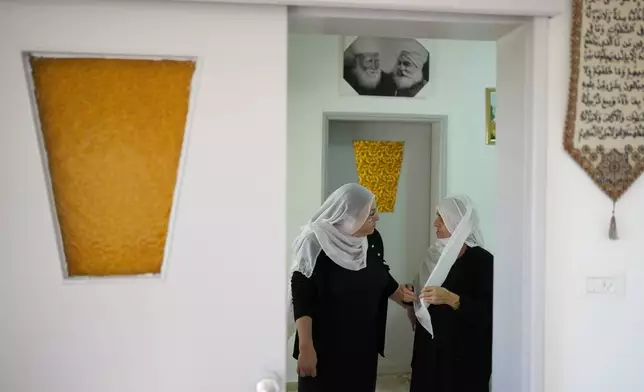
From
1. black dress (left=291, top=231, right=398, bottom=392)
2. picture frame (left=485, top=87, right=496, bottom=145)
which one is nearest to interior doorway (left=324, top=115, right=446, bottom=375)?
picture frame (left=485, top=87, right=496, bottom=145)

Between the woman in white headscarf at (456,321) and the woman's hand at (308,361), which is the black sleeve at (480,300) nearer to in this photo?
the woman in white headscarf at (456,321)

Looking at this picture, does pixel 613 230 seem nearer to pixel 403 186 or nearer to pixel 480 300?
pixel 480 300

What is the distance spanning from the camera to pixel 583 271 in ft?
4.57

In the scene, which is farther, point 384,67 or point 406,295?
point 384,67

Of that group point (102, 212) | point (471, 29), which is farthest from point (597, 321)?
point (102, 212)

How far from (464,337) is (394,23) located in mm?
1273

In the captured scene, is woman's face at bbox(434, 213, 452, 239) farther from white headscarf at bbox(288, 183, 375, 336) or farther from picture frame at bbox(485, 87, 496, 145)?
picture frame at bbox(485, 87, 496, 145)

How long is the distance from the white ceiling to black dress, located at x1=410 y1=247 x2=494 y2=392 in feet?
3.31

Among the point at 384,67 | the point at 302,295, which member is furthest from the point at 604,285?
the point at 384,67

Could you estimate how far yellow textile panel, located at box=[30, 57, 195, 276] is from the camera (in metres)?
1.20

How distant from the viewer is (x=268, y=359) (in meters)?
1.27

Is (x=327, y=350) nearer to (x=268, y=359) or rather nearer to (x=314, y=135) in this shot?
(x=268, y=359)

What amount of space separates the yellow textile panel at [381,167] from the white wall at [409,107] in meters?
0.23

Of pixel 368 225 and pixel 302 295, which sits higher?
pixel 368 225
